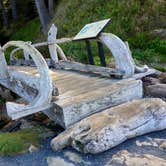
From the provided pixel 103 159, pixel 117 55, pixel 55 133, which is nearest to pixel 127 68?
pixel 117 55

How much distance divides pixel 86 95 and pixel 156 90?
1.65 metres

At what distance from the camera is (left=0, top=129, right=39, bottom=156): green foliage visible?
4.75m

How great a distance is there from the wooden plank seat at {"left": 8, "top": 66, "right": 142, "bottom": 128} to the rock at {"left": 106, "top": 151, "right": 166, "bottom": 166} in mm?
1222

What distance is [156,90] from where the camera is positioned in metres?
6.49

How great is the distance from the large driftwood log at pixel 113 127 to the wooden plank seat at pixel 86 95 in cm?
29

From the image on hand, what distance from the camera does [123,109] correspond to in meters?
4.99

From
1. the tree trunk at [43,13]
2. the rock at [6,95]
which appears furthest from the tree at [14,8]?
the rock at [6,95]

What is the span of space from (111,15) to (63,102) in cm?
948

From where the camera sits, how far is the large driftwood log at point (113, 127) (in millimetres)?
4355

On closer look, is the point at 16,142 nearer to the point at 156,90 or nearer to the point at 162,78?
the point at 156,90

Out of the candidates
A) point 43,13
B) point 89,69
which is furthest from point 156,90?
point 43,13

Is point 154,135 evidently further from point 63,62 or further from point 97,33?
point 63,62

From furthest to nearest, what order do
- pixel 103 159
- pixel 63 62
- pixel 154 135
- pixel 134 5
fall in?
1. pixel 134 5
2. pixel 63 62
3. pixel 154 135
4. pixel 103 159

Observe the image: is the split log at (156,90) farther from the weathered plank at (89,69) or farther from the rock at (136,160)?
the rock at (136,160)
